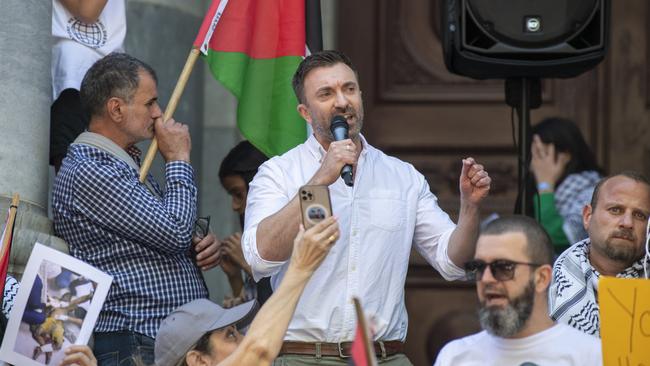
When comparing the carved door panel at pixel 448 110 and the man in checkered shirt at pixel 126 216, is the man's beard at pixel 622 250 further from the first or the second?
the carved door panel at pixel 448 110

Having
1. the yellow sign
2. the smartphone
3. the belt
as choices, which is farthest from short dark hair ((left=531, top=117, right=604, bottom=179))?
the smartphone

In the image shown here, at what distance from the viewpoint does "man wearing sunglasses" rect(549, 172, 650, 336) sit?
21.3 ft

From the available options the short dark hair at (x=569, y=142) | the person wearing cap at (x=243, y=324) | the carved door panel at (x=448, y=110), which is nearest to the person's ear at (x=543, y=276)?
the person wearing cap at (x=243, y=324)

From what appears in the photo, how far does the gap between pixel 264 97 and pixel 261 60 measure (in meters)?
0.18

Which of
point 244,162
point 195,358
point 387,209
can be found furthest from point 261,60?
point 195,358

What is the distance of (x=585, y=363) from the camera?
17.2ft

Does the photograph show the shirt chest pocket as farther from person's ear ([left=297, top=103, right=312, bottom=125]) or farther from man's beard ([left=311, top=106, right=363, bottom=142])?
person's ear ([left=297, top=103, right=312, bottom=125])

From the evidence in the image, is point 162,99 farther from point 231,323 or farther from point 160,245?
point 231,323

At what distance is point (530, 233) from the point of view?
213 inches

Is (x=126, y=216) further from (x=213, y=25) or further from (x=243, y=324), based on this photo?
(x=213, y=25)

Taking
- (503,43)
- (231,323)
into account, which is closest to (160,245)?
(231,323)

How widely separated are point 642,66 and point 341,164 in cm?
403

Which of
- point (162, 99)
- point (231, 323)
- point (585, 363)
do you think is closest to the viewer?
point (585, 363)

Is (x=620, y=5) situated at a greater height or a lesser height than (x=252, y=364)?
greater
